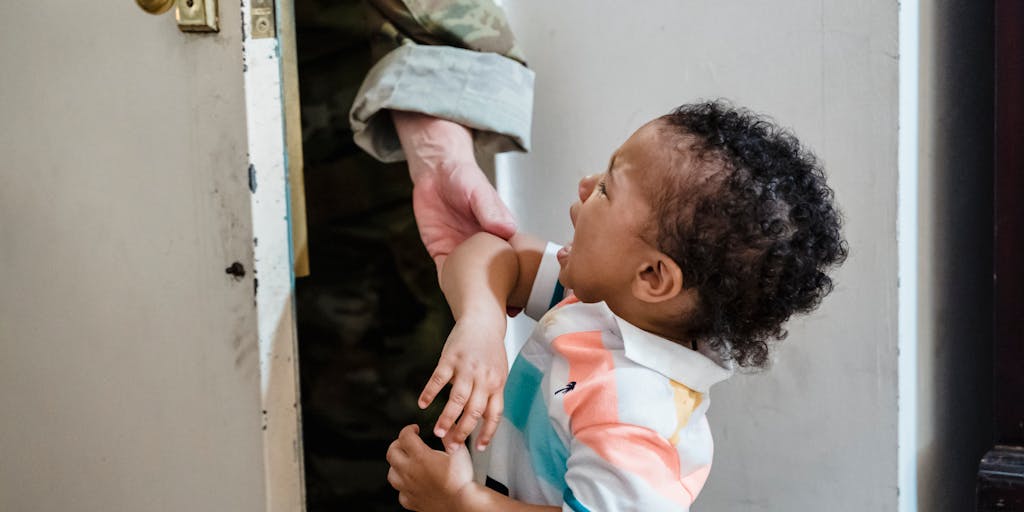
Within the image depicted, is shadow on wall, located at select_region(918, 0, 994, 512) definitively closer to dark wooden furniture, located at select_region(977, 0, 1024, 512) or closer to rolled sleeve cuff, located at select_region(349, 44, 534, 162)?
dark wooden furniture, located at select_region(977, 0, 1024, 512)

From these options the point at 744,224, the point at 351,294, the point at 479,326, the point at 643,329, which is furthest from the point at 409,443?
the point at 351,294

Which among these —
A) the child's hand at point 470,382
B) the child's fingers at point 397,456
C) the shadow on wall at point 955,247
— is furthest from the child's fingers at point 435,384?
the shadow on wall at point 955,247

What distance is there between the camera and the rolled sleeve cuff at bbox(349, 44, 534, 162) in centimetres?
90

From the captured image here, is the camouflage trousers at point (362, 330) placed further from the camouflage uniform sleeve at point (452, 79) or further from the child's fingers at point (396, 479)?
the child's fingers at point (396, 479)

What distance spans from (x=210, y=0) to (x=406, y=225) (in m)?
0.59

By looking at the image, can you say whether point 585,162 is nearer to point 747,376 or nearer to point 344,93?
point 747,376

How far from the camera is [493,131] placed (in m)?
0.92

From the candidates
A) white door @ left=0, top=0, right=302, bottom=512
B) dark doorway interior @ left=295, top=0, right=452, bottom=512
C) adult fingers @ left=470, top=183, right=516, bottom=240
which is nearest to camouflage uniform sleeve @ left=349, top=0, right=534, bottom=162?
adult fingers @ left=470, top=183, right=516, bottom=240

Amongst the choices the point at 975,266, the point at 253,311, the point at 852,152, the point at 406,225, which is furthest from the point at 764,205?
the point at 406,225

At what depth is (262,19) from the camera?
2.32 feet

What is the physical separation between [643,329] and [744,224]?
0.45ft

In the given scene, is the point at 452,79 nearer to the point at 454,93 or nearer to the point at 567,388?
the point at 454,93

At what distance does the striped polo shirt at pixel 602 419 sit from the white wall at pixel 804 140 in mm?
248

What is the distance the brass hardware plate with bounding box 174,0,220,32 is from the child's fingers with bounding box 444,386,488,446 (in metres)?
0.38
